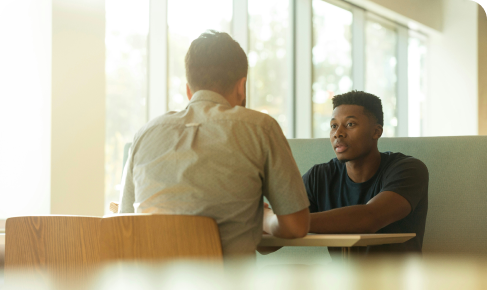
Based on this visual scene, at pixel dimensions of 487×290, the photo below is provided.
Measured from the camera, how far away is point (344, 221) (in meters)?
1.39

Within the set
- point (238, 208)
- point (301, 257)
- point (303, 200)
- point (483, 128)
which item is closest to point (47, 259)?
point (238, 208)

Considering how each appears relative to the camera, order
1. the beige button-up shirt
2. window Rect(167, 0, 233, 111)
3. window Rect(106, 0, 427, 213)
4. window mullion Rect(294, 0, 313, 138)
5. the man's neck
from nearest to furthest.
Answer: the beige button-up shirt
the man's neck
window Rect(106, 0, 427, 213)
window Rect(167, 0, 233, 111)
window mullion Rect(294, 0, 313, 138)

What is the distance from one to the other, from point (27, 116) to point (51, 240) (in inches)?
93.1

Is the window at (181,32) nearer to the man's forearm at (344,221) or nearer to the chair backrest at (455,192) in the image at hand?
the chair backrest at (455,192)

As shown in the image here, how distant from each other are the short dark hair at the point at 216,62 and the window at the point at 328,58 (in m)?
4.59

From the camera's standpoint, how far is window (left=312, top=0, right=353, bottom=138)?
5781 millimetres

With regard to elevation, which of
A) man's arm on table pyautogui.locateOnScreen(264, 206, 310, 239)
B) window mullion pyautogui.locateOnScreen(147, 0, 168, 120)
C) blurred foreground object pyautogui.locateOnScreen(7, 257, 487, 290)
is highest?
window mullion pyautogui.locateOnScreen(147, 0, 168, 120)

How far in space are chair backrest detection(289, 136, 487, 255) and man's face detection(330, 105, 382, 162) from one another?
343 millimetres

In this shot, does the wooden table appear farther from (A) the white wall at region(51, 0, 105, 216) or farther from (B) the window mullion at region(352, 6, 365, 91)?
(B) the window mullion at region(352, 6, 365, 91)

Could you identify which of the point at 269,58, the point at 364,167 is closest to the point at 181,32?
the point at 269,58

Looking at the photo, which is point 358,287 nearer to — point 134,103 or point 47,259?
point 47,259

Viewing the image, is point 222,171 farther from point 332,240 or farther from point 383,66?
point 383,66

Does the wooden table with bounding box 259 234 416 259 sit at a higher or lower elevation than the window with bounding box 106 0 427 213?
lower

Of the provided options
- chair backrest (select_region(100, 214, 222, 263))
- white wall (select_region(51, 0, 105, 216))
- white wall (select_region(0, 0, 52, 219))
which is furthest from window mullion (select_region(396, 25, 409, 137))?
chair backrest (select_region(100, 214, 222, 263))
